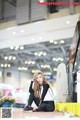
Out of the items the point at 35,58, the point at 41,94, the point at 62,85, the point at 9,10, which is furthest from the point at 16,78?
the point at 41,94

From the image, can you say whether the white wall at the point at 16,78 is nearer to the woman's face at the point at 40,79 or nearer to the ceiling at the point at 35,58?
the ceiling at the point at 35,58

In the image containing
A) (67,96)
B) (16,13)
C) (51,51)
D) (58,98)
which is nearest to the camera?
(67,96)

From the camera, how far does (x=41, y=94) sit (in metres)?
4.86

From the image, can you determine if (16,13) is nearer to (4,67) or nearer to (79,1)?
(79,1)

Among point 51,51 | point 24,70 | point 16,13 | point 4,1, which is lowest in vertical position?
point 24,70

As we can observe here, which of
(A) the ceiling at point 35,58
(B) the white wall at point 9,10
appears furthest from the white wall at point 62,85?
(A) the ceiling at point 35,58

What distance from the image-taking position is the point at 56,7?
835 cm

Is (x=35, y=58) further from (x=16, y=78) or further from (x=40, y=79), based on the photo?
(x=40, y=79)

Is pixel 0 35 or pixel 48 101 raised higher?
pixel 0 35

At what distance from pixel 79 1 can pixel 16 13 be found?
2.26 m

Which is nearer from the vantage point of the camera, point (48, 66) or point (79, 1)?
point (79, 1)

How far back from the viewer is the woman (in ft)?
15.2

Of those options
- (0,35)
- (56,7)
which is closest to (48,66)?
(0,35)

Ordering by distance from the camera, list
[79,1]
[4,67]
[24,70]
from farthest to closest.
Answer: [24,70], [4,67], [79,1]
